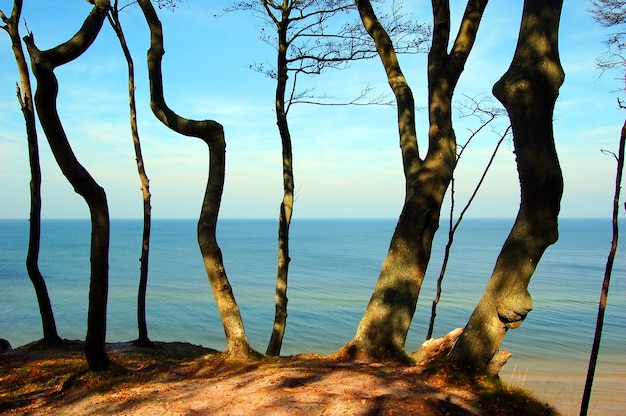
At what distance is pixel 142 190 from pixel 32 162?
1.77 meters

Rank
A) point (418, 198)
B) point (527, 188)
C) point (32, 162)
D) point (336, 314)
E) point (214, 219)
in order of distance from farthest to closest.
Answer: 1. point (336, 314)
2. point (32, 162)
3. point (214, 219)
4. point (418, 198)
5. point (527, 188)

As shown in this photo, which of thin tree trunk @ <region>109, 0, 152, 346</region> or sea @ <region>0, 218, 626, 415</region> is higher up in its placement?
thin tree trunk @ <region>109, 0, 152, 346</region>

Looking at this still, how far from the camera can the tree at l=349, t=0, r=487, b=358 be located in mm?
5027

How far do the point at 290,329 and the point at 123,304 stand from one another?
9.88 metres

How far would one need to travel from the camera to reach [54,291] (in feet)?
94.0

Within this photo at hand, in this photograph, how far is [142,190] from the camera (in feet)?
28.3

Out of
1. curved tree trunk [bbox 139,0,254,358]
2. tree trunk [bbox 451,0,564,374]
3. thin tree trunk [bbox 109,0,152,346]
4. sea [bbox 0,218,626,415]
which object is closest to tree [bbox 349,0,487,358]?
tree trunk [bbox 451,0,564,374]

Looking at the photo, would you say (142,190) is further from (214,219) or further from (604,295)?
(604,295)

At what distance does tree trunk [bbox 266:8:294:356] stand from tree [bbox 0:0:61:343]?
3597mm

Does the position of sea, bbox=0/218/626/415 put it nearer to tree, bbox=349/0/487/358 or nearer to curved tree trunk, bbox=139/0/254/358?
tree, bbox=349/0/487/358

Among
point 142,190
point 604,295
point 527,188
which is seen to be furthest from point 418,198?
point 142,190

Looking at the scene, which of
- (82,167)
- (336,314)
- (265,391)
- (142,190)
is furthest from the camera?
(336,314)

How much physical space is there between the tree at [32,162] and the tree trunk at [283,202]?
3.60m

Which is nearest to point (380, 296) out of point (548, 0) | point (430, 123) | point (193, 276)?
point (430, 123)
